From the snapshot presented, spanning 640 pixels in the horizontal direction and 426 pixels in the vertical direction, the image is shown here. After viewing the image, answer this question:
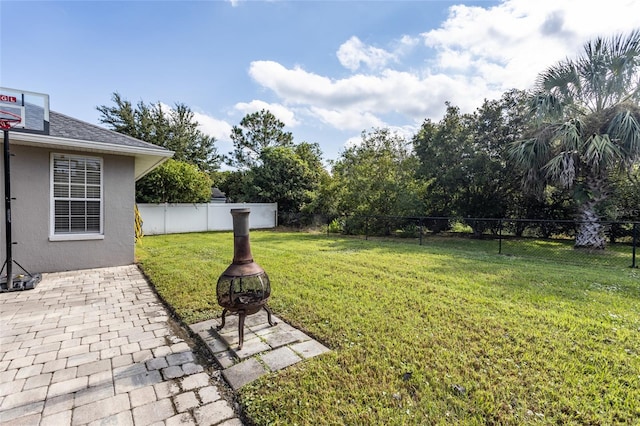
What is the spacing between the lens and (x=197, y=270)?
5379 mm

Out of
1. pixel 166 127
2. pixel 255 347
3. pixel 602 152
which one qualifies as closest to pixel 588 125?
pixel 602 152

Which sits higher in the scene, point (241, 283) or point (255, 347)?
point (241, 283)

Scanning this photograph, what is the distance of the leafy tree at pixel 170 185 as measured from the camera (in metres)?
Result: 12.6

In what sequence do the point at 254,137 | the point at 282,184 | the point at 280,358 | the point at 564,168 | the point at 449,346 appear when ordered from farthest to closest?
the point at 254,137
the point at 282,184
the point at 564,168
the point at 449,346
the point at 280,358

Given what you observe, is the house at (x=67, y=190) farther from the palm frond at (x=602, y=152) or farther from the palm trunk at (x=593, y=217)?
the palm trunk at (x=593, y=217)

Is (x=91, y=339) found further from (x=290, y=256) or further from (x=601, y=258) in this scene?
(x=601, y=258)

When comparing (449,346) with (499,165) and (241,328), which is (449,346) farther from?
(499,165)

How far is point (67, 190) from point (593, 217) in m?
13.7

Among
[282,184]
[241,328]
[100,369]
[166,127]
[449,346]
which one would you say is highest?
[166,127]

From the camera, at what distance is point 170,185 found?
12.9 meters

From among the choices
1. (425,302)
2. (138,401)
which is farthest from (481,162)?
(138,401)

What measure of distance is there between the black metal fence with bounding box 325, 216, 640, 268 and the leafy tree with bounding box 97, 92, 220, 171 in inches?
593

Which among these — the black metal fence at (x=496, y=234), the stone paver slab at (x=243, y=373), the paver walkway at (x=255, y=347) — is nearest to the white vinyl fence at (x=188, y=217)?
the black metal fence at (x=496, y=234)

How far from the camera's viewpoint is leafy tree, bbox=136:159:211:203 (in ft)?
41.2
